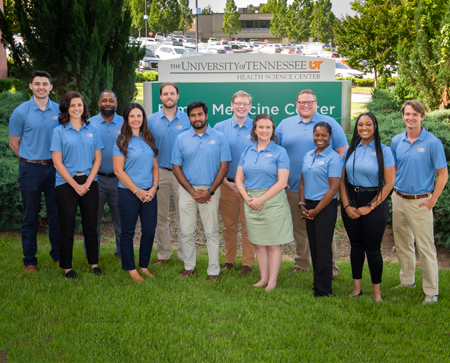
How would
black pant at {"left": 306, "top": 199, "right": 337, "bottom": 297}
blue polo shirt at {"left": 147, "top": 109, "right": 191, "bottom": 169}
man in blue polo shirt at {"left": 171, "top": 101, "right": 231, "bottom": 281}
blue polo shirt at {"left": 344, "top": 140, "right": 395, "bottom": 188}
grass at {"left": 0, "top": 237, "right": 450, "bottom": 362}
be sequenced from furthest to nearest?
1. blue polo shirt at {"left": 147, "top": 109, "right": 191, "bottom": 169}
2. man in blue polo shirt at {"left": 171, "top": 101, "right": 231, "bottom": 281}
3. black pant at {"left": 306, "top": 199, "right": 337, "bottom": 297}
4. blue polo shirt at {"left": 344, "top": 140, "right": 395, "bottom": 188}
5. grass at {"left": 0, "top": 237, "right": 450, "bottom": 362}

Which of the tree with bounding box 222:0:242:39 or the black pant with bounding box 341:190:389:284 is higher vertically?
the tree with bounding box 222:0:242:39

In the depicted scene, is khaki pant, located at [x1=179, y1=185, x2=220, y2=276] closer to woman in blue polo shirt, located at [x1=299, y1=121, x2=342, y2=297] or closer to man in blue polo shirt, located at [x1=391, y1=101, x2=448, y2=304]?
woman in blue polo shirt, located at [x1=299, y1=121, x2=342, y2=297]

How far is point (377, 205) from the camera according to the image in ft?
14.0

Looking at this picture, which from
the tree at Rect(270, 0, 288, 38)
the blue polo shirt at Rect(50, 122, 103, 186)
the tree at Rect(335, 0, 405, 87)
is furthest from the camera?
the tree at Rect(270, 0, 288, 38)

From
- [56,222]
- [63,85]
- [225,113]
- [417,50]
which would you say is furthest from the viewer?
[417,50]

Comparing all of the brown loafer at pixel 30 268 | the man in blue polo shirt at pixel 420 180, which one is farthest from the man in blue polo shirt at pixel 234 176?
the brown loafer at pixel 30 268

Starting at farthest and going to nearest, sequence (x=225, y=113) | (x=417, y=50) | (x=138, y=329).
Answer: (x=417, y=50), (x=225, y=113), (x=138, y=329)

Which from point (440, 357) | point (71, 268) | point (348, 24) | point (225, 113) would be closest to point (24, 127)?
point (71, 268)

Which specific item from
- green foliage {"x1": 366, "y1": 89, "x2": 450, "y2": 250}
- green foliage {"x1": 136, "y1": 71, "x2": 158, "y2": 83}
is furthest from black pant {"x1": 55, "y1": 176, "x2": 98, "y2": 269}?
green foliage {"x1": 136, "y1": 71, "x2": 158, "y2": 83}

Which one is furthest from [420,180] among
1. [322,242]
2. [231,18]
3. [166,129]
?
[231,18]

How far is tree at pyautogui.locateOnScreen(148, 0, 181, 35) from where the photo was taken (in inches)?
2484

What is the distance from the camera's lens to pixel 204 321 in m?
3.95

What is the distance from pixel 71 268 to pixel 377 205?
3353mm

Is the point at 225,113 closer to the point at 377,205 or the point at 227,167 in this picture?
the point at 227,167
